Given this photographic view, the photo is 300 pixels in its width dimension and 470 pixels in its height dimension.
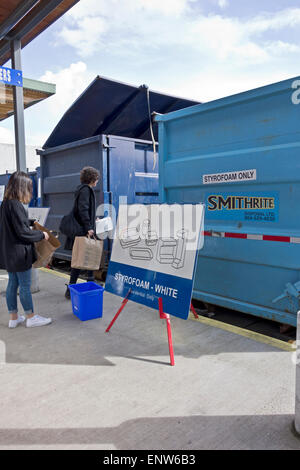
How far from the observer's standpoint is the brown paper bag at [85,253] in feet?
14.2

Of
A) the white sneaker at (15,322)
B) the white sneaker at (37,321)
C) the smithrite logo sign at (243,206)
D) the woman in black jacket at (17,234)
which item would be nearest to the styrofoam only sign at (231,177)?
the smithrite logo sign at (243,206)

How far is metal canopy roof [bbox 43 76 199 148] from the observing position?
578 cm

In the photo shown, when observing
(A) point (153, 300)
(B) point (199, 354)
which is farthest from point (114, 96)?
(B) point (199, 354)

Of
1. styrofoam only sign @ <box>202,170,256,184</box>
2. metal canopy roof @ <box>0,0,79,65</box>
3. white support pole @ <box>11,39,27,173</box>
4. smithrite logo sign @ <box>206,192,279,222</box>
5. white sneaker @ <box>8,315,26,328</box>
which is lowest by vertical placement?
white sneaker @ <box>8,315,26,328</box>

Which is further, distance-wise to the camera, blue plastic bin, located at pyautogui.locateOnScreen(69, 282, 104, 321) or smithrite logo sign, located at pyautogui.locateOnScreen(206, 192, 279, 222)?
blue plastic bin, located at pyautogui.locateOnScreen(69, 282, 104, 321)

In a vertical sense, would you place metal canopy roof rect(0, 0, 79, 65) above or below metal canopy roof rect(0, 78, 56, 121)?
above

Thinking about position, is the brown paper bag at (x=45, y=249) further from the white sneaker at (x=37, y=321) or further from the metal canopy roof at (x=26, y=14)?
the metal canopy roof at (x=26, y=14)

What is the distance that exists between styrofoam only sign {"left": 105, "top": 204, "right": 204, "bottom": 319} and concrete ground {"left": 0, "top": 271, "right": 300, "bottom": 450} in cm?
46

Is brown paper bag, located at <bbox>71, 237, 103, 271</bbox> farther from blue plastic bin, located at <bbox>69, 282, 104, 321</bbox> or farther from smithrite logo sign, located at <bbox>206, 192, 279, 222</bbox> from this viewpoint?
smithrite logo sign, located at <bbox>206, 192, 279, 222</bbox>

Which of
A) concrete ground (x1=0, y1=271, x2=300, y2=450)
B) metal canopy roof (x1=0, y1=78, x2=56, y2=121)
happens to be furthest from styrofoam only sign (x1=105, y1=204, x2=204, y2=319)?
metal canopy roof (x1=0, y1=78, x2=56, y2=121)

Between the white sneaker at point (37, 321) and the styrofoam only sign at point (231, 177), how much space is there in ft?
7.63
